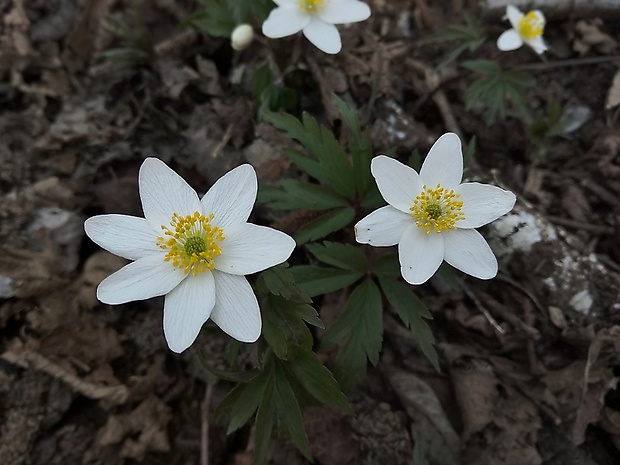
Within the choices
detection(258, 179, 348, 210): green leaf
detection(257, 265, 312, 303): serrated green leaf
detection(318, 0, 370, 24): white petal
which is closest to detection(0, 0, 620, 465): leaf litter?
detection(258, 179, 348, 210): green leaf

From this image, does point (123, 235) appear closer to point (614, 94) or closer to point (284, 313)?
point (284, 313)

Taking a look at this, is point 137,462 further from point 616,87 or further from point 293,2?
point 616,87

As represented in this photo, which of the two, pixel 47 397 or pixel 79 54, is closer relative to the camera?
pixel 47 397

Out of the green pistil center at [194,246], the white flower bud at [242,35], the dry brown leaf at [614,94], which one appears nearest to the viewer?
the green pistil center at [194,246]

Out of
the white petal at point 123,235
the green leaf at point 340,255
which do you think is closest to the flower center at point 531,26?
the green leaf at point 340,255

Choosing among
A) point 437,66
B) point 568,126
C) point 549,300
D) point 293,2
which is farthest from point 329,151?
point 568,126

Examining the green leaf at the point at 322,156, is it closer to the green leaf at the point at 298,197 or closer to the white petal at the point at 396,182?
the green leaf at the point at 298,197
